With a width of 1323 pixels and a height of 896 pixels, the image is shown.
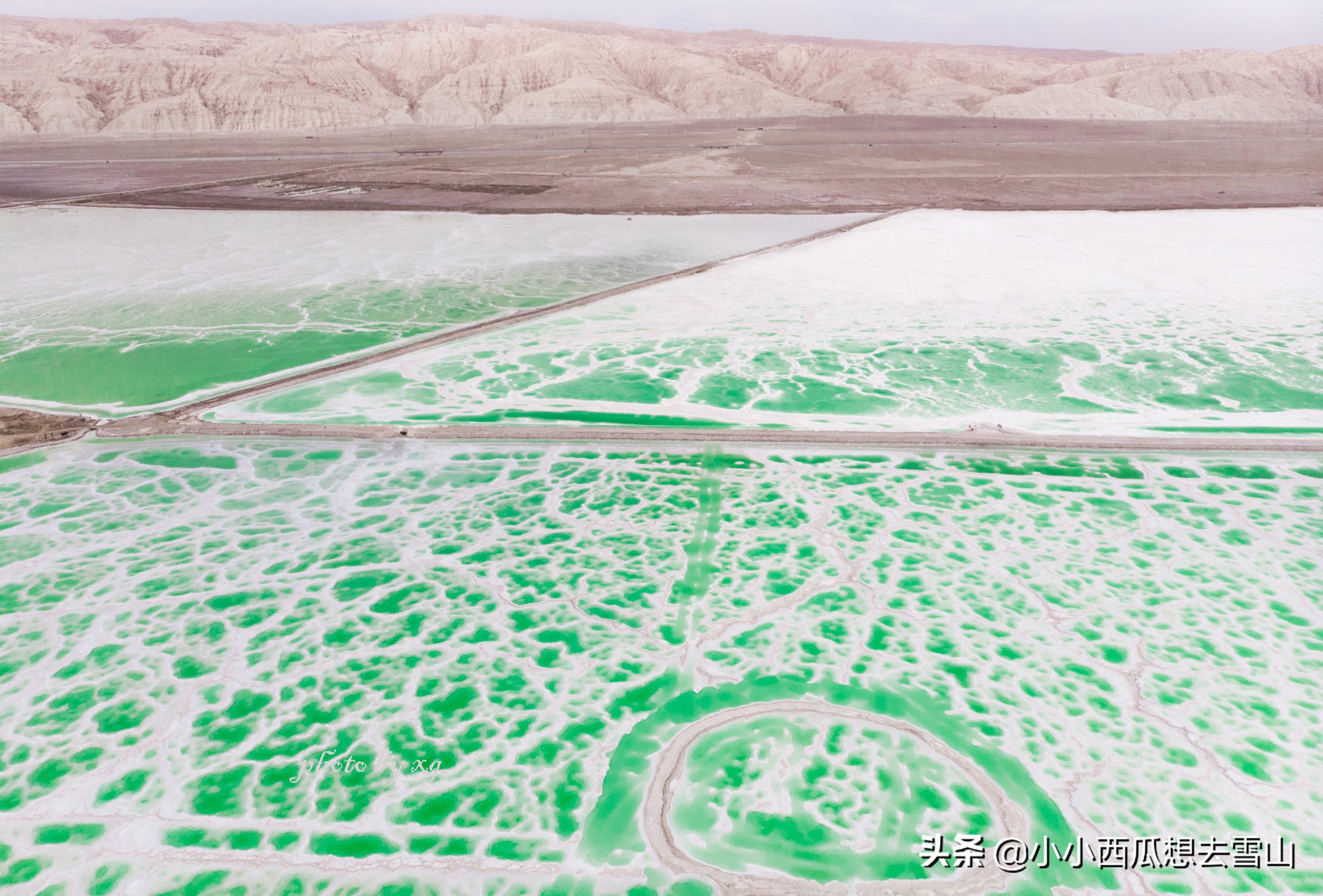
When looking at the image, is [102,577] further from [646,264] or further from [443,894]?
[646,264]

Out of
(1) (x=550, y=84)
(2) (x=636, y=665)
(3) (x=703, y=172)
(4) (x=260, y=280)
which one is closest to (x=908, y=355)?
(2) (x=636, y=665)

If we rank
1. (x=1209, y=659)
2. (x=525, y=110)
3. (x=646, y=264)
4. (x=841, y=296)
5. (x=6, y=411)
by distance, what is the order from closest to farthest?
(x=1209, y=659) → (x=6, y=411) → (x=841, y=296) → (x=646, y=264) → (x=525, y=110)

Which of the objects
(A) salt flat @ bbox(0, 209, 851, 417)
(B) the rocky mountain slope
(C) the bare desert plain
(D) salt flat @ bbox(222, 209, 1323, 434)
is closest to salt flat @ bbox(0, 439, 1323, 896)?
(D) salt flat @ bbox(222, 209, 1323, 434)

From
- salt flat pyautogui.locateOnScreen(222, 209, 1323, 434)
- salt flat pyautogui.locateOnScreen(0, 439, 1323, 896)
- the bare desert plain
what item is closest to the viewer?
salt flat pyautogui.locateOnScreen(0, 439, 1323, 896)

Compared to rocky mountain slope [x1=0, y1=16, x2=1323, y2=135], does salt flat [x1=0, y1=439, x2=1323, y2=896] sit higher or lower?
lower

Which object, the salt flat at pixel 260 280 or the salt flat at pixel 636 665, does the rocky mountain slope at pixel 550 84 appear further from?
the salt flat at pixel 636 665

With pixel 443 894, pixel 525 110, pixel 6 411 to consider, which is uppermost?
pixel 525 110

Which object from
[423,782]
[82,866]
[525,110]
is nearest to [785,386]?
[423,782]

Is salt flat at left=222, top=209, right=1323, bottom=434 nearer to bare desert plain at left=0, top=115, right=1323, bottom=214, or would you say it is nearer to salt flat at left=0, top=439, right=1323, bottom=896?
salt flat at left=0, top=439, right=1323, bottom=896
